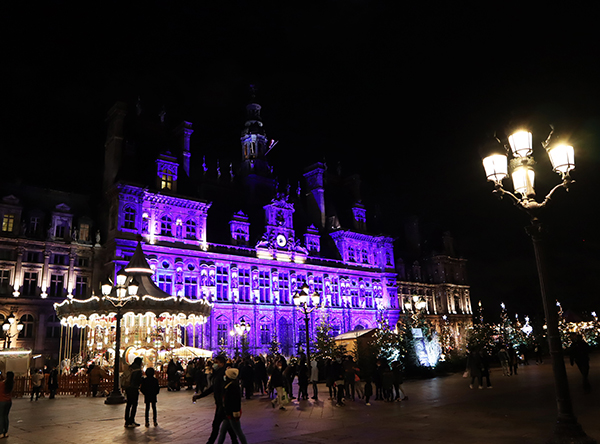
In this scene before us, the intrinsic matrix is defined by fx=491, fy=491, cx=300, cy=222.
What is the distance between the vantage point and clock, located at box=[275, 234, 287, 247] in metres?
48.4

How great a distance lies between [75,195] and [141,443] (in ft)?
117

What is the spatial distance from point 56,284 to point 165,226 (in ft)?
30.3

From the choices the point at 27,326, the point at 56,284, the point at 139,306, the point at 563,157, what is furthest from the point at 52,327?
the point at 563,157

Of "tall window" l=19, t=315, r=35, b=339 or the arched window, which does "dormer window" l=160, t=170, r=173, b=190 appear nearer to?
the arched window

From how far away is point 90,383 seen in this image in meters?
21.8

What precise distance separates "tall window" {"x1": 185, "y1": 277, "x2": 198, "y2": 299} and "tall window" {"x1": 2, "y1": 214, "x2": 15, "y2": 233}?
13.5 m

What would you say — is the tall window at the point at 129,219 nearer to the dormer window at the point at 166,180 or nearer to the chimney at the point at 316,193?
the dormer window at the point at 166,180

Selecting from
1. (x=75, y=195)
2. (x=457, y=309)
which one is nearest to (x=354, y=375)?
(x=75, y=195)

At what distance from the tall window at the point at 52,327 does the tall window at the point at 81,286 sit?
2554 mm

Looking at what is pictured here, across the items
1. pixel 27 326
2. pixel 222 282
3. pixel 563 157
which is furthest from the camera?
pixel 222 282

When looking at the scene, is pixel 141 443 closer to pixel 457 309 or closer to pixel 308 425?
pixel 308 425

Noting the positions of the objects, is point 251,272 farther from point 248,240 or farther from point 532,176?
point 532,176

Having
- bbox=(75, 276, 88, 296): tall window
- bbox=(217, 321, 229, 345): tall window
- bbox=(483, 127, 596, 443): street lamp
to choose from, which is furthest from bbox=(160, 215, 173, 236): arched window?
bbox=(483, 127, 596, 443): street lamp

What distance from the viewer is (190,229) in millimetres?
42531
